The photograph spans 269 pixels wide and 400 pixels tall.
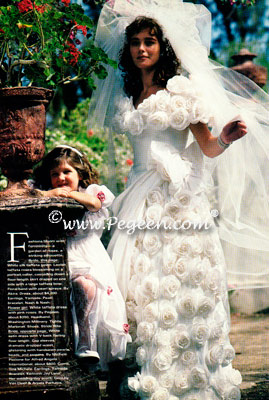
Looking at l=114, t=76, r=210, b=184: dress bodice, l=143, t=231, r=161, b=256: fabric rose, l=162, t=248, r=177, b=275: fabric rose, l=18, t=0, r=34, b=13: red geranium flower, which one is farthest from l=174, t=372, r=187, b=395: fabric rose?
l=18, t=0, r=34, b=13: red geranium flower

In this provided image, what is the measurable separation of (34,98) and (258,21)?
28.2 feet

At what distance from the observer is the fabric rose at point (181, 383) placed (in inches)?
123

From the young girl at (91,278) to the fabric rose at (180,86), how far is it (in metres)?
0.62

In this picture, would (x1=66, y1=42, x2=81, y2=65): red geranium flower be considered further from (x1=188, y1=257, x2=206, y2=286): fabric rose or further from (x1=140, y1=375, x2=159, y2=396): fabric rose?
(x1=140, y1=375, x2=159, y2=396): fabric rose

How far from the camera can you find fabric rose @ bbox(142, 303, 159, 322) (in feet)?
10.4

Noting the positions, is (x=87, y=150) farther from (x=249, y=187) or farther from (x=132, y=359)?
(x=132, y=359)

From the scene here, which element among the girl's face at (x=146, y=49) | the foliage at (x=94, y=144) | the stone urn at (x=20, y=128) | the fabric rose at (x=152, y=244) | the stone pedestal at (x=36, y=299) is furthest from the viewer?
the foliage at (x=94, y=144)

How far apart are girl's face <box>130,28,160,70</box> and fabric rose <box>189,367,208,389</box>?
1.58 meters

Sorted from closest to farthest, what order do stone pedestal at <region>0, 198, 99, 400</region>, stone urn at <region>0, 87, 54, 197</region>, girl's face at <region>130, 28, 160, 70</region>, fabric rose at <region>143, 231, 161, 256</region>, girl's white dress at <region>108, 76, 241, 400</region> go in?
stone pedestal at <region>0, 198, 99, 400</region>
stone urn at <region>0, 87, 54, 197</region>
girl's white dress at <region>108, 76, 241, 400</region>
fabric rose at <region>143, 231, 161, 256</region>
girl's face at <region>130, 28, 160, 70</region>

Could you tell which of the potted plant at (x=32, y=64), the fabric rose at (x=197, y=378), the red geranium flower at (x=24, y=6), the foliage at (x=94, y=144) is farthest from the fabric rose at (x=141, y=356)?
the foliage at (x=94, y=144)

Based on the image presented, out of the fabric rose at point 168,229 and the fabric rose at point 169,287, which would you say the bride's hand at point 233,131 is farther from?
the fabric rose at point 169,287

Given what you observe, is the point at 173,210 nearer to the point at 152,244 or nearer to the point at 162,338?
the point at 152,244

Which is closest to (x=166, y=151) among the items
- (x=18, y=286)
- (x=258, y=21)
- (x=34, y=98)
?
→ (x=34, y=98)

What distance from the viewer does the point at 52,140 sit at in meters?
6.00
